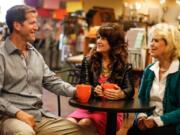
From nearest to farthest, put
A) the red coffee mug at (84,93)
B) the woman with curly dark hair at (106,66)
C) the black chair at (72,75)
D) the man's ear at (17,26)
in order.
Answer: the red coffee mug at (84,93) → the man's ear at (17,26) → the woman with curly dark hair at (106,66) → the black chair at (72,75)

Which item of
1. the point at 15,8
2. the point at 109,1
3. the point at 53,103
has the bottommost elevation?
the point at 53,103

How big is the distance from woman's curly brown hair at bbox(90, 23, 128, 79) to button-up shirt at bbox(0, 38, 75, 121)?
1.30 ft

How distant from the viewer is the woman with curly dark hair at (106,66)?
256 centimetres

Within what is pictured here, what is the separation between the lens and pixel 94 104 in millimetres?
2072

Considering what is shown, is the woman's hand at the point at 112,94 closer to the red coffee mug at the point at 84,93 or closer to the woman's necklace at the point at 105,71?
the red coffee mug at the point at 84,93

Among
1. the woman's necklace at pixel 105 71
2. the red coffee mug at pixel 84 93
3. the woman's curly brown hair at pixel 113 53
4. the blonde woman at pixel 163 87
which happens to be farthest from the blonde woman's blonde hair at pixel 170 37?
the red coffee mug at pixel 84 93

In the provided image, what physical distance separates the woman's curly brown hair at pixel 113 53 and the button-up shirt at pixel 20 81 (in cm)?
40

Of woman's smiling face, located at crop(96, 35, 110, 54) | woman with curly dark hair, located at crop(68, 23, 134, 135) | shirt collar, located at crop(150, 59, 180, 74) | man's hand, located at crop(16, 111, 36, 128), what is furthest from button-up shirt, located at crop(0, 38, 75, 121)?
shirt collar, located at crop(150, 59, 180, 74)

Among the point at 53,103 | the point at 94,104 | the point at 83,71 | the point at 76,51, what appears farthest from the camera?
the point at 76,51

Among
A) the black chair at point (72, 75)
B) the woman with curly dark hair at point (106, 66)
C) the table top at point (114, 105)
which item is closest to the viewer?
the table top at point (114, 105)

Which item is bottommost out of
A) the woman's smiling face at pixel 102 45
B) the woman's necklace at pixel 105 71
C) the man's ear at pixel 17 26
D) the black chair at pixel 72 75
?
the black chair at pixel 72 75

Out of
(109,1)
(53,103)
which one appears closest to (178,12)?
(109,1)

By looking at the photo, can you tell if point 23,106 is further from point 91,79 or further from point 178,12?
point 178,12

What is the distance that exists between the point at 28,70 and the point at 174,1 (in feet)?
34.1
